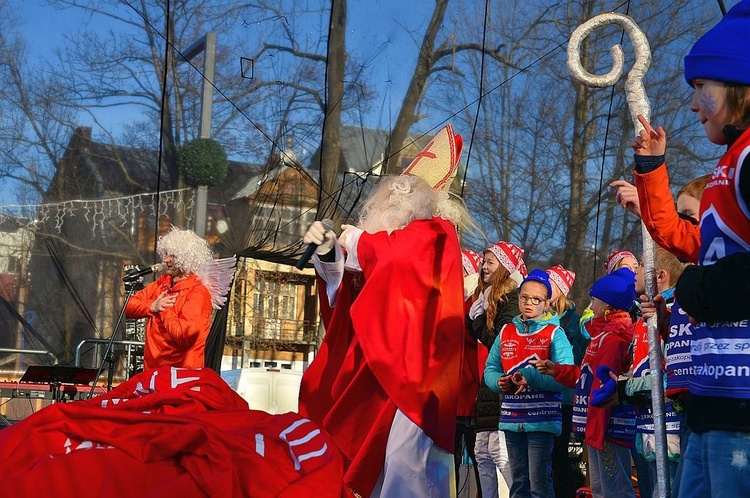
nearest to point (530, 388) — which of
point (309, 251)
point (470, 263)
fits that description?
point (470, 263)

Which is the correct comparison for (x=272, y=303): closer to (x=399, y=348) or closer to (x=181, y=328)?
(x=181, y=328)

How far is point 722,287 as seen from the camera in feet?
7.80

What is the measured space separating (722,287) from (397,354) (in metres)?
2.30

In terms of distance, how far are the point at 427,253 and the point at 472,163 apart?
5963 millimetres

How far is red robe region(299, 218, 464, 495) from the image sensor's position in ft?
14.7

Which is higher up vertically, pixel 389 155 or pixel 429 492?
pixel 389 155

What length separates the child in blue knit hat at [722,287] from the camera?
93.1 inches

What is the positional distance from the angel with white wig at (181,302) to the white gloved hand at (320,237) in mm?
3319

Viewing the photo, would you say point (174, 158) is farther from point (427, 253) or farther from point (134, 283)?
point (427, 253)

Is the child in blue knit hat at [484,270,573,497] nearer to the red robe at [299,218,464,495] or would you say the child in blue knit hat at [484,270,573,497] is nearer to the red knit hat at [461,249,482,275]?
the red robe at [299,218,464,495]

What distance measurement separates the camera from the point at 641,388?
198 inches

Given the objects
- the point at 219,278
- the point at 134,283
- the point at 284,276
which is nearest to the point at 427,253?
the point at 219,278

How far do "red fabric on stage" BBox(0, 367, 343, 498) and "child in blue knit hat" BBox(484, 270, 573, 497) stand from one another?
169cm

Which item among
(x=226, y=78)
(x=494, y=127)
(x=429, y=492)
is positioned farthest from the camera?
(x=226, y=78)
